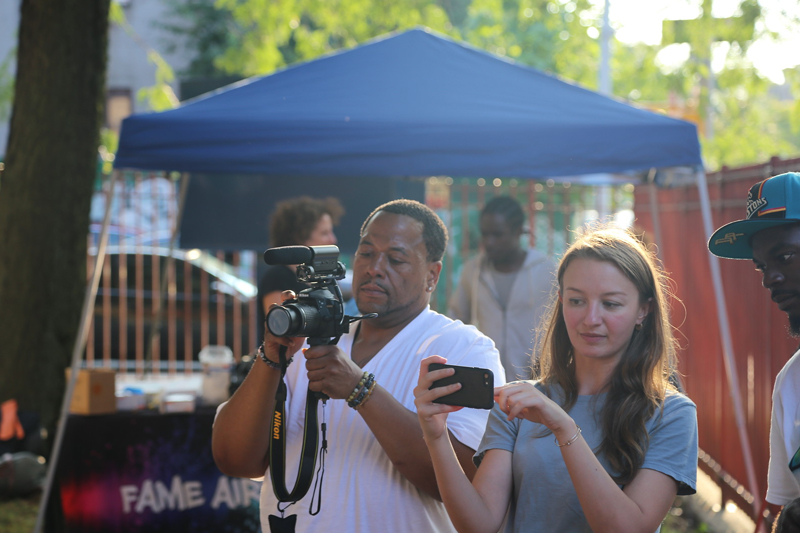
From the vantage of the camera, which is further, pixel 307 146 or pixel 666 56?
pixel 666 56

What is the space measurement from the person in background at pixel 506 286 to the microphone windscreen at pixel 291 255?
2.75 meters

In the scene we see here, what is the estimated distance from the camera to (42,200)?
546cm

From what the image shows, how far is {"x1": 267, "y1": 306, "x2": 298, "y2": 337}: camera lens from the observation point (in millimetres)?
1764

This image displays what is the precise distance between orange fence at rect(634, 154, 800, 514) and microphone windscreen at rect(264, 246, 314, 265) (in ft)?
8.36

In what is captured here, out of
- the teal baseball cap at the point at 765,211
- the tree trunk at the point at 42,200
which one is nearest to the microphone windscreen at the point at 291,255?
the teal baseball cap at the point at 765,211

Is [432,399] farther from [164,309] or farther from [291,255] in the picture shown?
[164,309]

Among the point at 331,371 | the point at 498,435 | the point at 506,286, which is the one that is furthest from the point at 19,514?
the point at 498,435

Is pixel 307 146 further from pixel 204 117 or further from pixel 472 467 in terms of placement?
pixel 472 467

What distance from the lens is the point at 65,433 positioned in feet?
13.3

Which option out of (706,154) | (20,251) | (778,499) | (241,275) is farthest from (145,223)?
(706,154)

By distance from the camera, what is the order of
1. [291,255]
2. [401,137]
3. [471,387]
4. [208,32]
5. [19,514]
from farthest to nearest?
1. [208,32]
2. [19,514]
3. [401,137]
4. [291,255]
5. [471,387]

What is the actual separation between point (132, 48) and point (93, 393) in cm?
1627

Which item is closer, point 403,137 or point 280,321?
point 280,321

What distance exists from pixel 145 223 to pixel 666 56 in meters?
8.51
